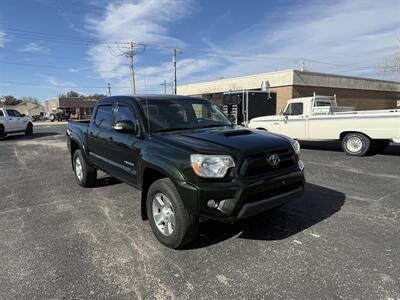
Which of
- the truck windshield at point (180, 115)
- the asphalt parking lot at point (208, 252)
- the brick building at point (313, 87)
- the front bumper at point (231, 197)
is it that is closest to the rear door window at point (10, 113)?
the brick building at point (313, 87)

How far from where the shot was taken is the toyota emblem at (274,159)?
3.49 m

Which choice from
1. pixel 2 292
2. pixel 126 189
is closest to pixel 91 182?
pixel 126 189

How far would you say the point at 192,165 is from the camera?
3277 millimetres

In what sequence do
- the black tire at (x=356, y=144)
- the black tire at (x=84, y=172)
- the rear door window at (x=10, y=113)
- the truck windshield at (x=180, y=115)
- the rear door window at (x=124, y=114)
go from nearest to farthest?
the truck windshield at (x=180, y=115) → the rear door window at (x=124, y=114) → the black tire at (x=84, y=172) → the black tire at (x=356, y=144) → the rear door window at (x=10, y=113)

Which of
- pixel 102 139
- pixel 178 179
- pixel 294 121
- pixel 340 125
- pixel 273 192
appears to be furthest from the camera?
pixel 294 121

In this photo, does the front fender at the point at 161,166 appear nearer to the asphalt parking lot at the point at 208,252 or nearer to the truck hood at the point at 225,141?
the truck hood at the point at 225,141

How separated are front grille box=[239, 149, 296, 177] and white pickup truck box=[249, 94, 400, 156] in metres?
6.78

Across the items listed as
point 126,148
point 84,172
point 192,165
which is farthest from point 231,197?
point 84,172

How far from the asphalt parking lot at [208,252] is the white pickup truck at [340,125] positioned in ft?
12.5

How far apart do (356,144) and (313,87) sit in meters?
20.1

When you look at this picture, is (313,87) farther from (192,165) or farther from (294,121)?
(192,165)

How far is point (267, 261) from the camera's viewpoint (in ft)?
10.9

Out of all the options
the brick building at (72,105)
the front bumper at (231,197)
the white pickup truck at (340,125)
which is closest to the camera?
the front bumper at (231,197)

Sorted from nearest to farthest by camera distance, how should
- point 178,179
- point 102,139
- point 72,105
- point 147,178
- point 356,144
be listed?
1. point 178,179
2. point 147,178
3. point 102,139
4. point 356,144
5. point 72,105
